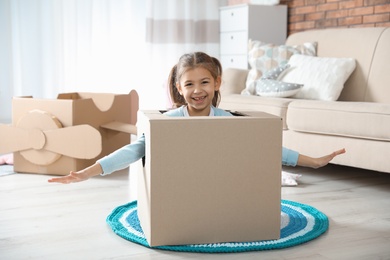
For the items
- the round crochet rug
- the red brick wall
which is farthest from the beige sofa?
the round crochet rug

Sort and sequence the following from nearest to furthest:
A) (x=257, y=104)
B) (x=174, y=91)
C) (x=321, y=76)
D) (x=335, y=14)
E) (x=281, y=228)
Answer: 1. (x=281, y=228)
2. (x=174, y=91)
3. (x=257, y=104)
4. (x=321, y=76)
5. (x=335, y=14)

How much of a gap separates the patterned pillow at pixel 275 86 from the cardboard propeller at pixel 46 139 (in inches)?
44.0

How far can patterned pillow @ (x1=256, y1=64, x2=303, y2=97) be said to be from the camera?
331 centimetres

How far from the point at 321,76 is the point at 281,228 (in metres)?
1.55

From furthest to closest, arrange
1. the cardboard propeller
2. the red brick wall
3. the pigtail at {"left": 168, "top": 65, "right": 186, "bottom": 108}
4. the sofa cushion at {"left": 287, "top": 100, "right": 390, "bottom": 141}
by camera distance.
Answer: the red brick wall < the cardboard propeller < the sofa cushion at {"left": 287, "top": 100, "right": 390, "bottom": 141} < the pigtail at {"left": 168, "top": 65, "right": 186, "bottom": 108}

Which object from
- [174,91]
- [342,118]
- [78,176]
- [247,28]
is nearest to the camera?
[78,176]

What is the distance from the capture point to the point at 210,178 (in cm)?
177

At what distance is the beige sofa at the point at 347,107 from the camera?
264 cm

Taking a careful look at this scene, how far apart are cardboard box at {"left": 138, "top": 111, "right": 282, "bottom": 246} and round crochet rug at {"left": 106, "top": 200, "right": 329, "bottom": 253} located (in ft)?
0.13

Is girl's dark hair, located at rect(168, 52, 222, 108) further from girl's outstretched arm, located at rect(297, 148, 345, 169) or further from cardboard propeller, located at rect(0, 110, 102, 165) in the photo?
cardboard propeller, located at rect(0, 110, 102, 165)

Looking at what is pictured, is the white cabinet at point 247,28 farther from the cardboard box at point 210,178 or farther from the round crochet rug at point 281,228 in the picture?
the cardboard box at point 210,178

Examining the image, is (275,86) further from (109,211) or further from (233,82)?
(109,211)

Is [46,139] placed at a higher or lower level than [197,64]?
lower

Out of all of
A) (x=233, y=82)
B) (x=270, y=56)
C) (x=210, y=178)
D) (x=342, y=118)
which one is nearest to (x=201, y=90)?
(x=210, y=178)
